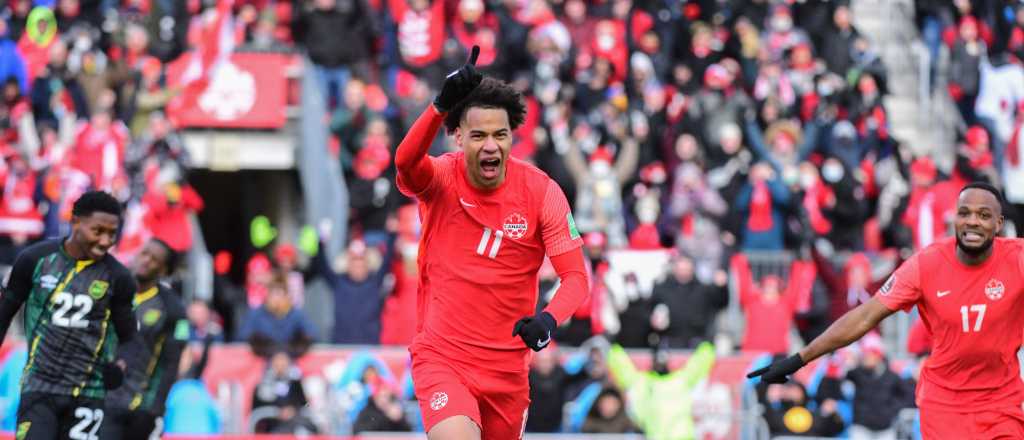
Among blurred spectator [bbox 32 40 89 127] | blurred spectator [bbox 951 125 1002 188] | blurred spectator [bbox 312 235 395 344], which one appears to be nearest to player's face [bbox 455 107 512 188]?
blurred spectator [bbox 312 235 395 344]

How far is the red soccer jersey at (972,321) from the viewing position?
980cm

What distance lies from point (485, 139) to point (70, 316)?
9.40 ft

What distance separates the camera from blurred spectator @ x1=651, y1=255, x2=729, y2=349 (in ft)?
55.6

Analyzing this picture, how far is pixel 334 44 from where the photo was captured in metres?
20.1

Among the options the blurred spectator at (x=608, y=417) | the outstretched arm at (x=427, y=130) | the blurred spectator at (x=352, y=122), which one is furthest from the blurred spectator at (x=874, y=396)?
the outstretched arm at (x=427, y=130)

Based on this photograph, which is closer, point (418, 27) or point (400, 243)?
→ point (400, 243)

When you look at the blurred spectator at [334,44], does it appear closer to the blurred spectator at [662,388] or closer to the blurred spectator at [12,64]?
the blurred spectator at [12,64]

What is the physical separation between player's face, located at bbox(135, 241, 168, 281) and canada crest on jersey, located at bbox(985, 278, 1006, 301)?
527cm

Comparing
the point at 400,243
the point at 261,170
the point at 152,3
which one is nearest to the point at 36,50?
the point at 152,3

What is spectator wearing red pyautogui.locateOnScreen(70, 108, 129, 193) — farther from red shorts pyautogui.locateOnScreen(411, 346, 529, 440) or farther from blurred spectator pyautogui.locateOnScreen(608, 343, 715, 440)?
red shorts pyautogui.locateOnScreen(411, 346, 529, 440)

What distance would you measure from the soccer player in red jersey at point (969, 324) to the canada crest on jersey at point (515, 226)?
1557mm

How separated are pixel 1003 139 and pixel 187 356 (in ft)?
32.1

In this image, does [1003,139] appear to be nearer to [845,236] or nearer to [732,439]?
[845,236]

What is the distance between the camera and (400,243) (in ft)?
57.9
